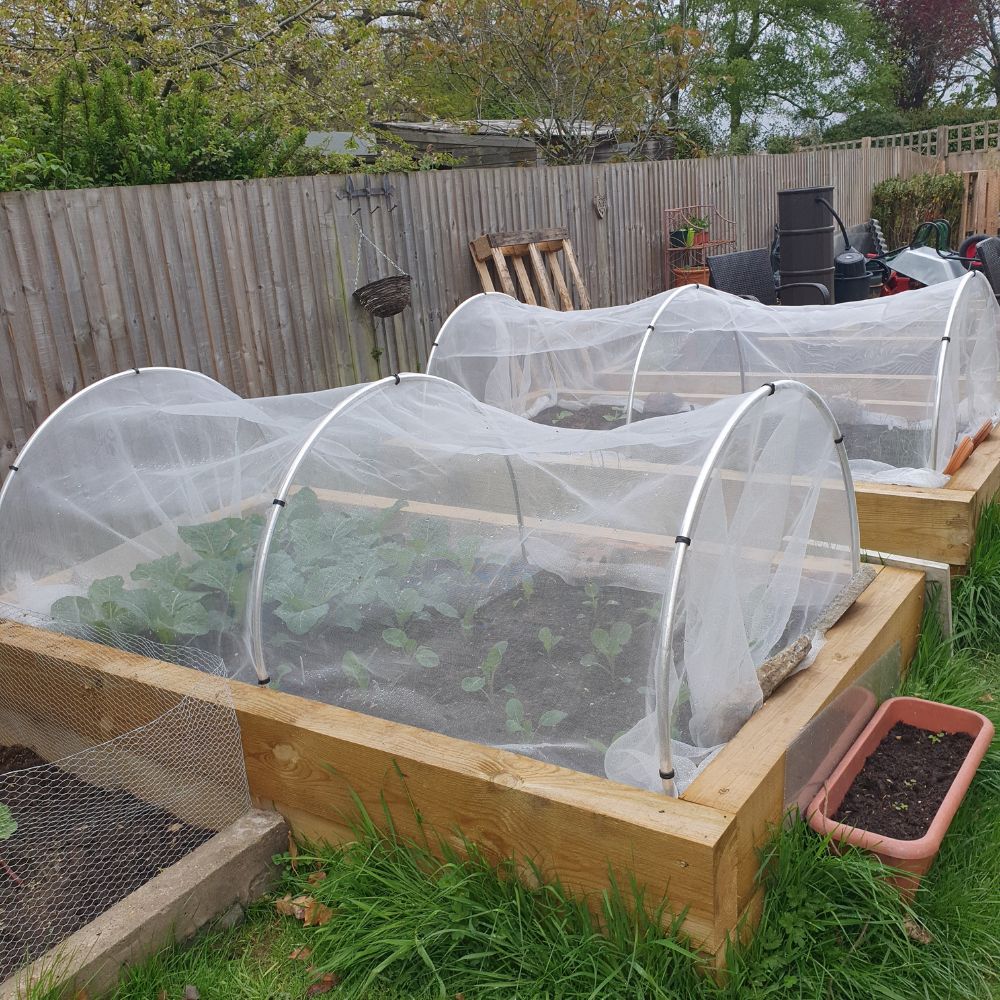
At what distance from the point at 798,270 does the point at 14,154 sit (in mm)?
5428

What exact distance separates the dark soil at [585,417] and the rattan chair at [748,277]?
234 centimetres

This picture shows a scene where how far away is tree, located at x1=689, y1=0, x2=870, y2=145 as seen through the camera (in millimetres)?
26656

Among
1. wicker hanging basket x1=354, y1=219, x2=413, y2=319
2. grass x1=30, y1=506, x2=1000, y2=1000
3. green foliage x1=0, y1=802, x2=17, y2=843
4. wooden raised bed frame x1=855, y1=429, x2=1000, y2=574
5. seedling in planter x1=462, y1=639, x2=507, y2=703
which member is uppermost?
wicker hanging basket x1=354, y1=219, x2=413, y2=319

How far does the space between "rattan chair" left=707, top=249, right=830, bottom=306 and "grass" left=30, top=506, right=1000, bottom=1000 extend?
17.9 feet

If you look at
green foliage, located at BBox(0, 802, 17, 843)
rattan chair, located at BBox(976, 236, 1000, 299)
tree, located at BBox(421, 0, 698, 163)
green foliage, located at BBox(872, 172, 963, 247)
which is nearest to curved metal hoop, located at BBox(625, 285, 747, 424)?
rattan chair, located at BBox(976, 236, 1000, 299)

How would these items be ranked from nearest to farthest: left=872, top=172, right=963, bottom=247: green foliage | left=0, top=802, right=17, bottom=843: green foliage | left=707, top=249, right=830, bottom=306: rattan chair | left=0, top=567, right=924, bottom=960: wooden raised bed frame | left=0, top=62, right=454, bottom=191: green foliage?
left=0, top=567, right=924, bottom=960: wooden raised bed frame
left=0, top=802, right=17, bottom=843: green foliage
left=0, top=62, right=454, bottom=191: green foliage
left=707, top=249, right=830, bottom=306: rattan chair
left=872, top=172, right=963, bottom=247: green foliage

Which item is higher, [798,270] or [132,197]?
[132,197]

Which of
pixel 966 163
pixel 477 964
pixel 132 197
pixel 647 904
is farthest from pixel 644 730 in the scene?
pixel 966 163

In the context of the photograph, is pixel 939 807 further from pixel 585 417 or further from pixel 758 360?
pixel 585 417

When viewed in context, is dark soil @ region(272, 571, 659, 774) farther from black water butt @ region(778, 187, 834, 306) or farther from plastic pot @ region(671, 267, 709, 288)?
plastic pot @ region(671, 267, 709, 288)

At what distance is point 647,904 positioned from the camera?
1.94 m

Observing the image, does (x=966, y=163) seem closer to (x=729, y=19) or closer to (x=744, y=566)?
(x=729, y=19)

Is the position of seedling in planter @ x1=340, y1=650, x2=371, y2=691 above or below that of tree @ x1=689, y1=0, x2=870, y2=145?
below

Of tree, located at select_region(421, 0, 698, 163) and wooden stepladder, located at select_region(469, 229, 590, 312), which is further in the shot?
tree, located at select_region(421, 0, 698, 163)
